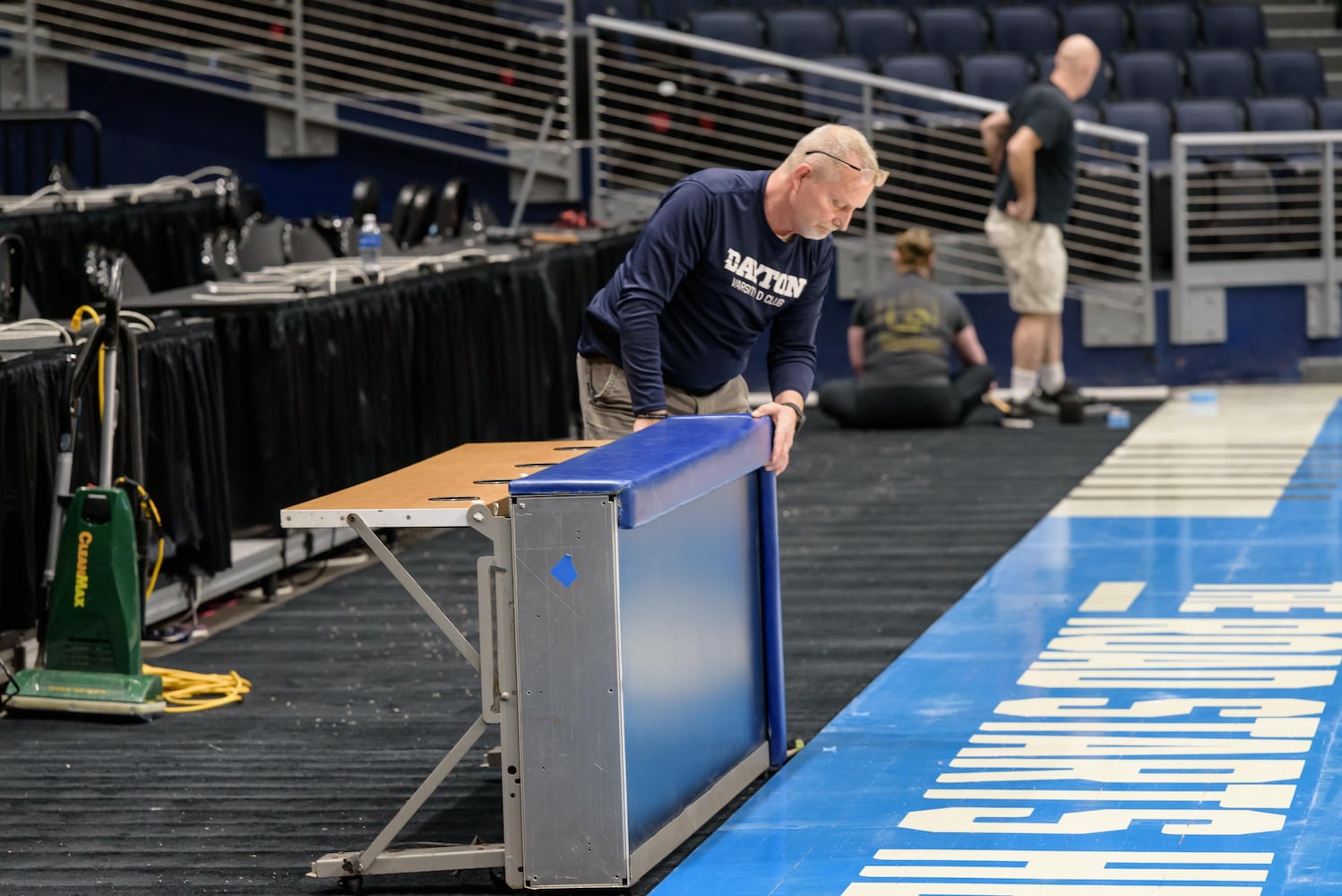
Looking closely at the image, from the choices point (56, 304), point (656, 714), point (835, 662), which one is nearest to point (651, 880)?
point (656, 714)

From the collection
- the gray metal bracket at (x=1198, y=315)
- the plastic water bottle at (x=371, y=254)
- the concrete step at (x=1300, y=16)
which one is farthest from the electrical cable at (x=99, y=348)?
the concrete step at (x=1300, y=16)

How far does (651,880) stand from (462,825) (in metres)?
0.59

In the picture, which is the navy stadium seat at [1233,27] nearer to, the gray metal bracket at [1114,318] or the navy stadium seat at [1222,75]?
the navy stadium seat at [1222,75]

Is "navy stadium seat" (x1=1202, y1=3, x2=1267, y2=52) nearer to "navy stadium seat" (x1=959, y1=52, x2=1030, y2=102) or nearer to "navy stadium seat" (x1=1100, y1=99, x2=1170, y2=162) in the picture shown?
"navy stadium seat" (x1=1100, y1=99, x2=1170, y2=162)

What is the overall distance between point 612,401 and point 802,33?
338 inches

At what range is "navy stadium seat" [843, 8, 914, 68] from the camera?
13383mm

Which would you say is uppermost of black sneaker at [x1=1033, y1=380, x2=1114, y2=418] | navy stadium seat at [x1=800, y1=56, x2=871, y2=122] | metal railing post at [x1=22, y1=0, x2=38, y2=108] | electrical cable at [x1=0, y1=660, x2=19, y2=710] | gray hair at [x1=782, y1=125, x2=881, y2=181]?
metal railing post at [x1=22, y1=0, x2=38, y2=108]

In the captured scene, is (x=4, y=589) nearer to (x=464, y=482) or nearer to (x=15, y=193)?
(x=464, y=482)

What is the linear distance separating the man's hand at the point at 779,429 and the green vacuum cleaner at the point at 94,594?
1.71 metres

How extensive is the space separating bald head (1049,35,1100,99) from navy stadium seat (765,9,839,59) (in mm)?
2903

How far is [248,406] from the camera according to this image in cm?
693

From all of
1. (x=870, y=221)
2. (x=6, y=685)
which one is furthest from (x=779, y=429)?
(x=870, y=221)

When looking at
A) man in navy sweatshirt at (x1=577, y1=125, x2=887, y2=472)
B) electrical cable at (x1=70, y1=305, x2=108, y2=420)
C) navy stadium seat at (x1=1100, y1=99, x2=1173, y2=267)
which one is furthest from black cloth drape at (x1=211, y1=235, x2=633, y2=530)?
navy stadium seat at (x1=1100, y1=99, x2=1173, y2=267)

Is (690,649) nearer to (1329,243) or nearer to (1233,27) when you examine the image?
(1329,243)
